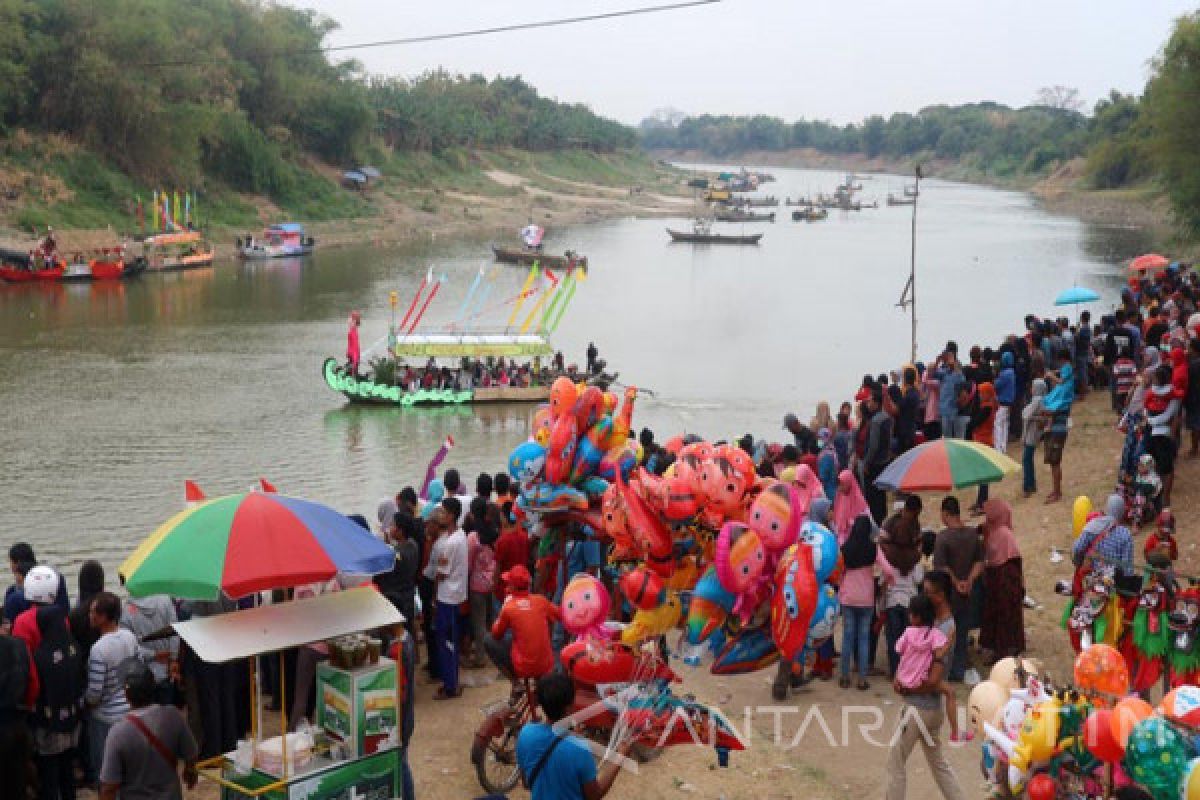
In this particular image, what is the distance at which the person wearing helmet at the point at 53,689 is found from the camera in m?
6.86

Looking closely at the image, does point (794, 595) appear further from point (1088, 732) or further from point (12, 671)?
point (12, 671)

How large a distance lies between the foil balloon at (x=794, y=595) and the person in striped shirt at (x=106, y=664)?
3873 mm

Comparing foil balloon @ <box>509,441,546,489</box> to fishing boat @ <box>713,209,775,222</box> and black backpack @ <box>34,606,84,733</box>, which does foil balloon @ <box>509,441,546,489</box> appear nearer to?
black backpack @ <box>34,606,84,733</box>

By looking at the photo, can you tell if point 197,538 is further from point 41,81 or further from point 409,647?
point 41,81

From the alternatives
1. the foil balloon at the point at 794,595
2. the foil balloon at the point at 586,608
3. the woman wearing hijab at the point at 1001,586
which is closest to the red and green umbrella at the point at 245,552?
the foil balloon at the point at 586,608

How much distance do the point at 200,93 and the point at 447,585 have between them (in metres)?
57.3

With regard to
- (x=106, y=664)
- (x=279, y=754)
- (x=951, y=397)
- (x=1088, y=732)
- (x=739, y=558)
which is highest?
(x=951, y=397)

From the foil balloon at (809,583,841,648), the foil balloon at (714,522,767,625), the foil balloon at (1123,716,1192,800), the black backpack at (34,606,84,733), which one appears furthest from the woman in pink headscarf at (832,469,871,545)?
the black backpack at (34,606,84,733)

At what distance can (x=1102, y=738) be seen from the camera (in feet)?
19.2

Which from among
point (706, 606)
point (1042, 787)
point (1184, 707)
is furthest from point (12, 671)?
point (1184, 707)

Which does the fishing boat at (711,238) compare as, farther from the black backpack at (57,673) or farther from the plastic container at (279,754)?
the plastic container at (279,754)

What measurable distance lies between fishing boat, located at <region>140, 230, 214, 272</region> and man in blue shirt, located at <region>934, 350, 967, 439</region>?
36868 millimetres

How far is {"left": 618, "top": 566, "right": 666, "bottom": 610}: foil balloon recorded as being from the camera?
8211 mm

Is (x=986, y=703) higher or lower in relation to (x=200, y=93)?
lower
